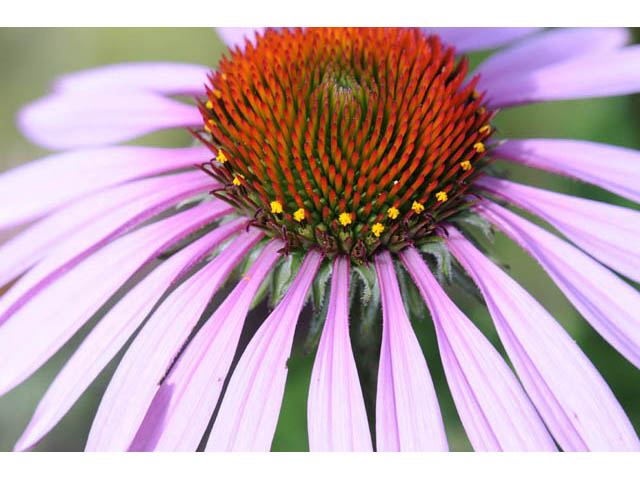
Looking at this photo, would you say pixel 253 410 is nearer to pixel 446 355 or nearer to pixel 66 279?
pixel 446 355

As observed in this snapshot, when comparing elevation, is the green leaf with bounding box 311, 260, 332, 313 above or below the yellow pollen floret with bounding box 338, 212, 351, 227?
below

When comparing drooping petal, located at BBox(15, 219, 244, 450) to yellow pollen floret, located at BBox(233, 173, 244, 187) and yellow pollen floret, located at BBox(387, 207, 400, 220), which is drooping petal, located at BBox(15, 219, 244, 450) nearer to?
yellow pollen floret, located at BBox(233, 173, 244, 187)

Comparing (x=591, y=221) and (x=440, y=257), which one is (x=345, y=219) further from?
(x=591, y=221)

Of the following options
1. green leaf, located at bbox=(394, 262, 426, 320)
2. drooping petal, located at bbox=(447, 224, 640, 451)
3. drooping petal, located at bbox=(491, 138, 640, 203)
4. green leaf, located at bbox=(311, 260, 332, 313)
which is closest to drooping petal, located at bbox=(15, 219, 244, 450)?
green leaf, located at bbox=(311, 260, 332, 313)

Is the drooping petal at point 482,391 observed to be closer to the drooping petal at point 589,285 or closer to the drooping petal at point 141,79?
the drooping petal at point 589,285

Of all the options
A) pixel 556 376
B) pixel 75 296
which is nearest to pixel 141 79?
pixel 75 296
